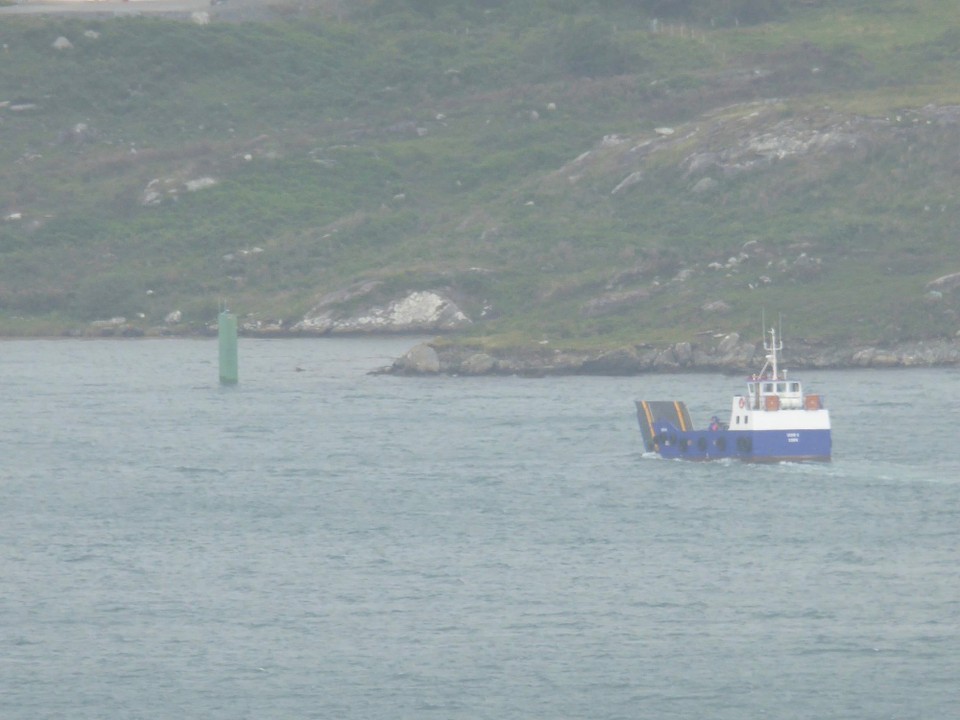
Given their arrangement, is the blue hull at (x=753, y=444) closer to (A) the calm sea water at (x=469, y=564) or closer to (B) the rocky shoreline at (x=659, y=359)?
Result: (A) the calm sea water at (x=469, y=564)

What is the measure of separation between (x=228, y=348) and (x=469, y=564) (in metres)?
52.8

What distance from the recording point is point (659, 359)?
118938 mm

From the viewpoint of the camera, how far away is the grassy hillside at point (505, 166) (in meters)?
136

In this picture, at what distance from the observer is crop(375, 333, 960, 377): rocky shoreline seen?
117 metres

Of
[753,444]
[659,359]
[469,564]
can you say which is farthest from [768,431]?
[659,359]

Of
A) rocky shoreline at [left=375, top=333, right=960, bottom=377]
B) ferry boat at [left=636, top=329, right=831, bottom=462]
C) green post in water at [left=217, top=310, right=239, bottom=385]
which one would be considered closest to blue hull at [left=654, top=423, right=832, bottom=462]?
ferry boat at [left=636, top=329, right=831, bottom=462]

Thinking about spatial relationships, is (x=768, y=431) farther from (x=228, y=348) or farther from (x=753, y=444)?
(x=228, y=348)

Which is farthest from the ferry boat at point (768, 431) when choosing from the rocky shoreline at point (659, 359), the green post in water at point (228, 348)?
the green post in water at point (228, 348)

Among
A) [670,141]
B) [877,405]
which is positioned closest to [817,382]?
[877,405]

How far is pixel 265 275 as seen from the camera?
155 m

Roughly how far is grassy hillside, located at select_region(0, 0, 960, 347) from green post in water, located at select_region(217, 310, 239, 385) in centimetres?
1735

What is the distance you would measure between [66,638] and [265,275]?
99.9 metres

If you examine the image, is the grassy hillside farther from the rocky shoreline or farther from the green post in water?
the green post in water

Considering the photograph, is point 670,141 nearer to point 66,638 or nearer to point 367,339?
point 367,339
